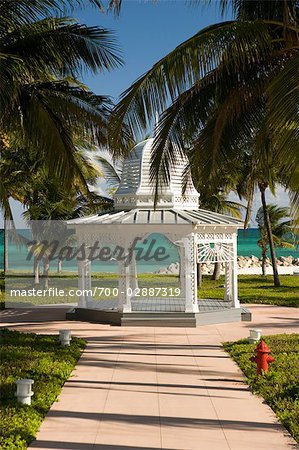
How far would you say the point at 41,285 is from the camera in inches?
1183

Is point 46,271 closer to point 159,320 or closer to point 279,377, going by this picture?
point 159,320

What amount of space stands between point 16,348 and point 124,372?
303cm

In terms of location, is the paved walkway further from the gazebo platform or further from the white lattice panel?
the white lattice panel

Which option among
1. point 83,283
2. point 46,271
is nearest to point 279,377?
point 83,283

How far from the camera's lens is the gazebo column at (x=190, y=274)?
1712cm

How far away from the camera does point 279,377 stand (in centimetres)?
1050

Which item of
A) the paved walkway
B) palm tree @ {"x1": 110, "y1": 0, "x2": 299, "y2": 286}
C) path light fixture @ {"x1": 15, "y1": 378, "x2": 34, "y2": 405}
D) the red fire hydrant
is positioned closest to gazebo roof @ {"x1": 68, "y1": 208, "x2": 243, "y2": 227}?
the paved walkway

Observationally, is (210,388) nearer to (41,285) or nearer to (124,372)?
(124,372)

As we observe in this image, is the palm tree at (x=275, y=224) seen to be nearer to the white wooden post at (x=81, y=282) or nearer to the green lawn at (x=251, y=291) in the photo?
the green lawn at (x=251, y=291)

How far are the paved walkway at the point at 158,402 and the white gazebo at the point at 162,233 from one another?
6.72ft

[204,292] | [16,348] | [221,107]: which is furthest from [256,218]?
[221,107]

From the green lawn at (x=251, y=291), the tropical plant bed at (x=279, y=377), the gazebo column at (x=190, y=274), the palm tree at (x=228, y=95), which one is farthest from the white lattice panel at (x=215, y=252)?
the palm tree at (x=228, y=95)

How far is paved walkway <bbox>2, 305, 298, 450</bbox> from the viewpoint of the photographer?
7508 millimetres

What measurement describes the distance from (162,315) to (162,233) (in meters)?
2.37
